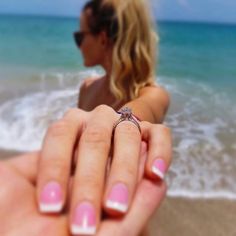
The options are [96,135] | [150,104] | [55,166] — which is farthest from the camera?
[150,104]

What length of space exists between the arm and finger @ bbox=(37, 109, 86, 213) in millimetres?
824

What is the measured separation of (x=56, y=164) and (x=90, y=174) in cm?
7

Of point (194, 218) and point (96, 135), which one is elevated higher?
point (96, 135)

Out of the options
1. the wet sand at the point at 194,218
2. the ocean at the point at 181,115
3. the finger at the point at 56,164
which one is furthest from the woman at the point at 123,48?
the wet sand at the point at 194,218

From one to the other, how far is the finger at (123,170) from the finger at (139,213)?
0.02m

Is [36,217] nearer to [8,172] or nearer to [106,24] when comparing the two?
[8,172]

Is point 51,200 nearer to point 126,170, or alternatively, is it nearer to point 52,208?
point 52,208

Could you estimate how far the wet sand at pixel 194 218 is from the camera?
4.10 metres

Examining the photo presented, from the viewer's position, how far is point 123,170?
0.94 metres

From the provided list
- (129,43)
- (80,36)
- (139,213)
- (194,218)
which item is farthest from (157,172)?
(194,218)

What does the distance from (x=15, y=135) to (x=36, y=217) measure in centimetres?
568

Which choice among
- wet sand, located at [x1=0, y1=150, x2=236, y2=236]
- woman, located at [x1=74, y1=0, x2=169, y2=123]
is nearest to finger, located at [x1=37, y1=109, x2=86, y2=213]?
woman, located at [x1=74, y1=0, x2=169, y2=123]

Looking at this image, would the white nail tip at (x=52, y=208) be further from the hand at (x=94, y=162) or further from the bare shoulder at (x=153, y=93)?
the bare shoulder at (x=153, y=93)

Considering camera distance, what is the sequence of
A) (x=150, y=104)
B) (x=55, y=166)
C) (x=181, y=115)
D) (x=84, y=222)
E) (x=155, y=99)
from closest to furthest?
(x=84, y=222)
(x=55, y=166)
(x=150, y=104)
(x=155, y=99)
(x=181, y=115)
